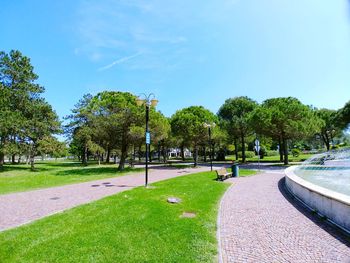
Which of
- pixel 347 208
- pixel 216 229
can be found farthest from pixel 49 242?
pixel 347 208

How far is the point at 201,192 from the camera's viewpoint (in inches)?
442

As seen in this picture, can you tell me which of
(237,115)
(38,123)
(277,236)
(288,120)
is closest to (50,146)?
(38,123)

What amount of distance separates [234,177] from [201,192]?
7361 mm

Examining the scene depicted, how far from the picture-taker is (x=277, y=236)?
18.1 feet

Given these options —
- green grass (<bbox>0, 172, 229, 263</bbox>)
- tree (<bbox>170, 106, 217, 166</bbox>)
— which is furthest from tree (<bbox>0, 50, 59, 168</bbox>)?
green grass (<bbox>0, 172, 229, 263</bbox>)

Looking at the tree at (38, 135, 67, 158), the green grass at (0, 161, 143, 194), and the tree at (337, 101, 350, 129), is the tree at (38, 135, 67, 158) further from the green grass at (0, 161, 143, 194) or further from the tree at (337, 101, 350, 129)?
the tree at (337, 101, 350, 129)

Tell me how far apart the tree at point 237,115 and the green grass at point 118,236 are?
33.4m

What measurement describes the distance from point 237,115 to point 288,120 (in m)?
14.9

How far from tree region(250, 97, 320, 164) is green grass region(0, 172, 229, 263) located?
22.6m

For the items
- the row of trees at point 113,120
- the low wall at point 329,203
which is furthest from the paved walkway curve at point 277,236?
the row of trees at point 113,120

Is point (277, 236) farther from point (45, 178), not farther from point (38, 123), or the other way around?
point (38, 123)

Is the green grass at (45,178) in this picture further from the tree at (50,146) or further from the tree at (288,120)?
the tree at (288,120)

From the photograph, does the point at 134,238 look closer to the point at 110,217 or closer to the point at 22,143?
the point at 110,217

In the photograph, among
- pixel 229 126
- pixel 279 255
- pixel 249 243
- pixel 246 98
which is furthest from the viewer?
pixel 246 98
